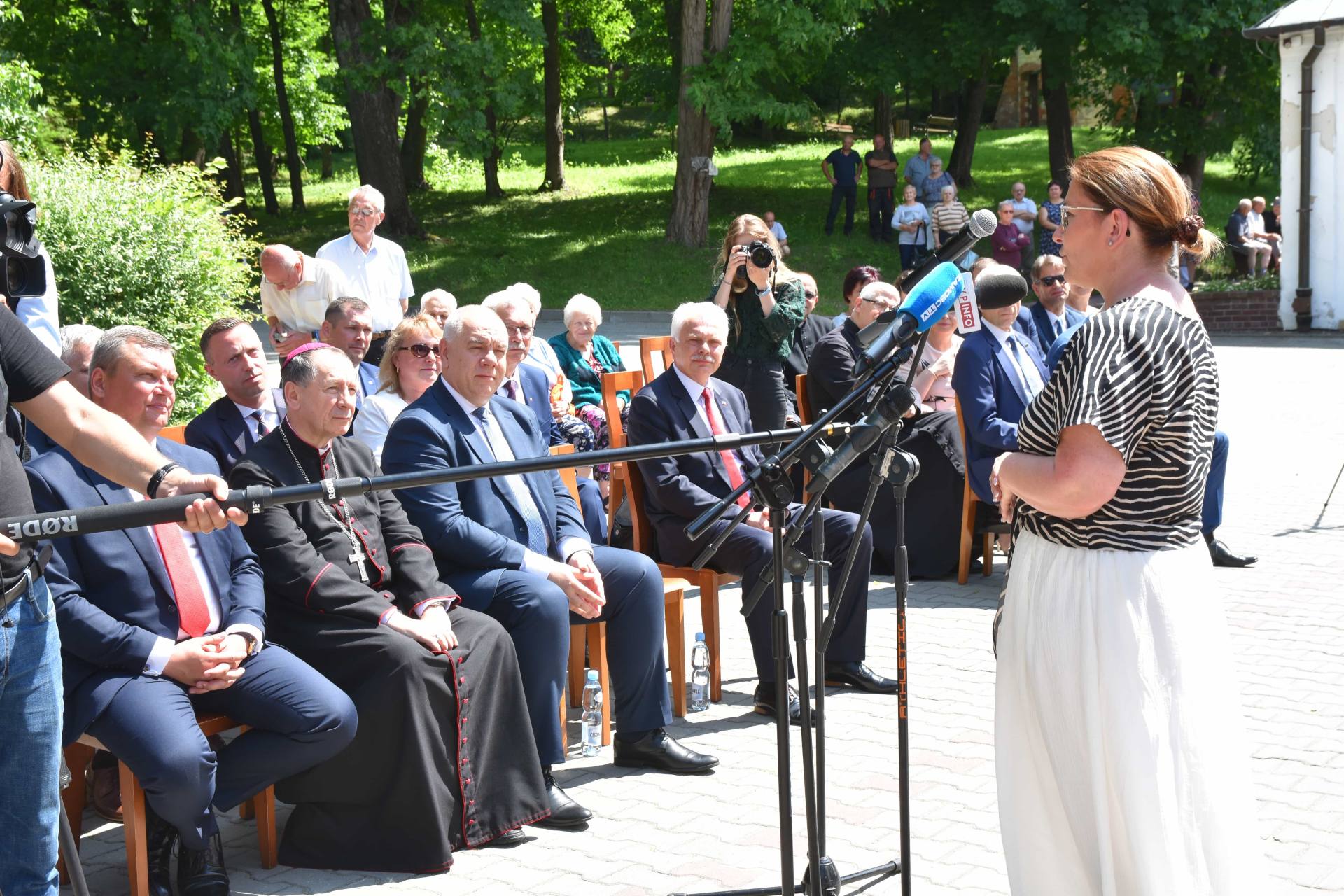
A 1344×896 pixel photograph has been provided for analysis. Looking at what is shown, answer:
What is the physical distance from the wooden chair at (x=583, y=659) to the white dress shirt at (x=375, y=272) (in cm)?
403

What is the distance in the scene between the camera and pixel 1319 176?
66.7 feet

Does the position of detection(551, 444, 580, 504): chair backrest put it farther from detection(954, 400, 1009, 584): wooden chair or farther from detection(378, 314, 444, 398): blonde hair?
detection(954, 400, 1009, 584): wooden chair

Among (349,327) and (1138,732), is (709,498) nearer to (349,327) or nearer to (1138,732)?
(349,327)

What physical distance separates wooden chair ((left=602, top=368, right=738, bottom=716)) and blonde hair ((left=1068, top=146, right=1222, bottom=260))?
3.01 m

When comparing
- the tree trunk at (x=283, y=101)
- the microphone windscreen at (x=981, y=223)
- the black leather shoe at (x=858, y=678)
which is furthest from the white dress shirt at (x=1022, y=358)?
the tree trunk at (x=283, y=101)

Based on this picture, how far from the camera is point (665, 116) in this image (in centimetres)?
2636

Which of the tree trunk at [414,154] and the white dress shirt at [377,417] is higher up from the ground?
the tree trunk at [414,154]

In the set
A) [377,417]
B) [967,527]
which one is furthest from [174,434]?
[967,527]

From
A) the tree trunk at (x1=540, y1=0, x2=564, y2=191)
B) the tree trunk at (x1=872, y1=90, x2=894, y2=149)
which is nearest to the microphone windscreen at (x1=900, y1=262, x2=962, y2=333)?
the tree trunk at (x1=540, y1=0, x2=564, y2=191)

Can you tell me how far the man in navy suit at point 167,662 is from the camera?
4.04m

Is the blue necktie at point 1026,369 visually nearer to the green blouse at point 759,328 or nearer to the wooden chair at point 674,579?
the green blouse at point 759,328

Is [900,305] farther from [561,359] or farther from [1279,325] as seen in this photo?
[1279,325]

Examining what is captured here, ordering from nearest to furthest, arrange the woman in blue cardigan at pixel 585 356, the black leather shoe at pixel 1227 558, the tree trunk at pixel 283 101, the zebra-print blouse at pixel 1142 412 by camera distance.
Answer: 1. the zebra-print blouse at pixel 1142 412
2. the black leather shoe at pixel 1227 558
3. the woman in blue cardigan at pixel 585 356
4. the tree trunk at pixel 283 101

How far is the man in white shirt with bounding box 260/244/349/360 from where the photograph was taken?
28.1ft
